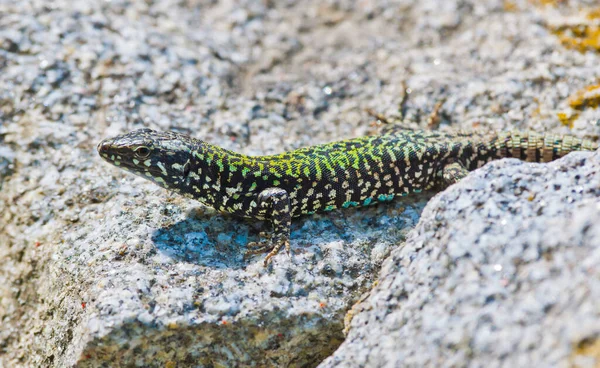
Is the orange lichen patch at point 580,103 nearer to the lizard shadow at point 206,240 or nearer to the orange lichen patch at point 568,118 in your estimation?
the orange lichen patch at point 568,118

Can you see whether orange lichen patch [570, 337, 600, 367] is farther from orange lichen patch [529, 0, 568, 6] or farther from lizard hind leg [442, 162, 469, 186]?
orange lichen patch [529, 0, 568, 6]

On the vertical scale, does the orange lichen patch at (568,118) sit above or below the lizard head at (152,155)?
above

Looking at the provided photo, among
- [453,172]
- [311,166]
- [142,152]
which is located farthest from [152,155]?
[453,172]

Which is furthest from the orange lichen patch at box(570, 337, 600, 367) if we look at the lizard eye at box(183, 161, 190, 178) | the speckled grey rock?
the lizard eye at box(183, 161, 190, 178)

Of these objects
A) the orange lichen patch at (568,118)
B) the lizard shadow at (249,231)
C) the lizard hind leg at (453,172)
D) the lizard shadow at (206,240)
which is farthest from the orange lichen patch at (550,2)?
the lizard shadow at (206,240)

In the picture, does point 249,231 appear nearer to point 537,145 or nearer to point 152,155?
point 152,155

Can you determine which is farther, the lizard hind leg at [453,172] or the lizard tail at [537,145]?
the lizard tail at [537,145]

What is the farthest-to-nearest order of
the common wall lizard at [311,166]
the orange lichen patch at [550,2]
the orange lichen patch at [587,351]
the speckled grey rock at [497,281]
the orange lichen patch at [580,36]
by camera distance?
the orange lichen patch at [550,2] → the orange lichen patch at [580,36] → the common wall lizard at [311,166] → the speckled grey rock at [497,281] → the orange lichen patch at [587,351]
